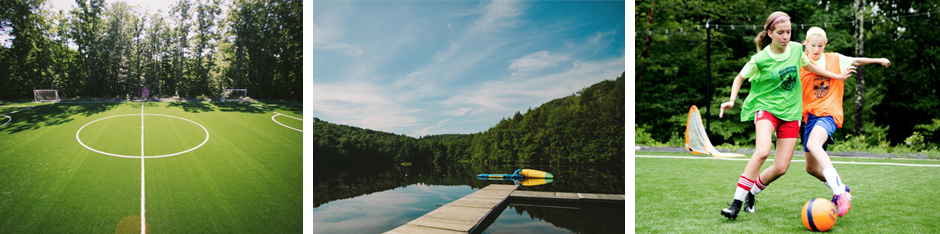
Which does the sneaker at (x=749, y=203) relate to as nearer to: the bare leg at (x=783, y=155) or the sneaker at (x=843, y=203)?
the bare leg at (x=783, y=155)

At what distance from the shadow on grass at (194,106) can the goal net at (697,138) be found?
5422mm

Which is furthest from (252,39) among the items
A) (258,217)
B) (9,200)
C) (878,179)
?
(878,179)

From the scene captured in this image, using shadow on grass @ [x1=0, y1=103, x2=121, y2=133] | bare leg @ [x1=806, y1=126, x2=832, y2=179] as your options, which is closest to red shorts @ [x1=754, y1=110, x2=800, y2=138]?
bare leg @ [x1=806, y1=126, x2=832, y2=179]

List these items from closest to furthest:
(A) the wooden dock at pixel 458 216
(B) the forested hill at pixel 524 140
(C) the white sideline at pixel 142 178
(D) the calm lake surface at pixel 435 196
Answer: (A) the wooden dock at pixel 458 216 → (C) the white sideline at pixel 142 178 → (D) the calm lake surface at pixel 435 196 → (B) the forested hill at pixel 524 140

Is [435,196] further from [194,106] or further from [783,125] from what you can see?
[783,125]

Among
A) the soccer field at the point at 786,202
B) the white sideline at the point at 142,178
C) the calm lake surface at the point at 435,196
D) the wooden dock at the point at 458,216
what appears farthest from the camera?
the calm lake surface at the point at 435,196

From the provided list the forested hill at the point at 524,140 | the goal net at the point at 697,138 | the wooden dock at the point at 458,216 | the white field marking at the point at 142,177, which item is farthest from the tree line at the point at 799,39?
the white field marking at the point at 142,177

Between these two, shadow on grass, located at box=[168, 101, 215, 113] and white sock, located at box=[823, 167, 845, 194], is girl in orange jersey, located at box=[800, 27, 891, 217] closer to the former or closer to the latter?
white sock, located at box=[823, 167, 845, 194]

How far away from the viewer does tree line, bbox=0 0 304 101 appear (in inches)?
120

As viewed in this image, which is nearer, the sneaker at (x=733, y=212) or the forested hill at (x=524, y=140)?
the sneaker at (x=733, y=212)

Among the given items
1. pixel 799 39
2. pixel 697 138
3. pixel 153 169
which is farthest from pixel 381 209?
pixel 799 39

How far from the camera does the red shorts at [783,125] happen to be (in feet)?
5.16

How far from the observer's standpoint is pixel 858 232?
132 cm

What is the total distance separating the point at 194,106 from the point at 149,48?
619 mm
